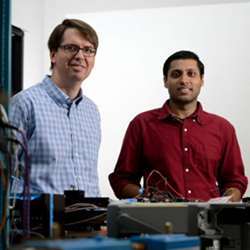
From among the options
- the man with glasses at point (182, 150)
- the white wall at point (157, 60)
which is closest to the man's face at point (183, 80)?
the man with glasses at point (182, 150)

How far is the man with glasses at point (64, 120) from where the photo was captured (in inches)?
92.8

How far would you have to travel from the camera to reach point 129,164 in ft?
9.38

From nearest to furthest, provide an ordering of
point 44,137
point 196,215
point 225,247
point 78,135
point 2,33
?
point 196,215
point 2,33
point 225,247
point 44,137
point 78,135

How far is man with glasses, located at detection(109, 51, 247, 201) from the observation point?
2805mm

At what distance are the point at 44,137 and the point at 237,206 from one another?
3.19 ft

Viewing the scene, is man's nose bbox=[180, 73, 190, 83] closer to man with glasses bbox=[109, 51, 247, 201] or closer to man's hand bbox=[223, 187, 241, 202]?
man with glasses bbox=[109, 51, 247, 201]

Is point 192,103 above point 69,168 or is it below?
above

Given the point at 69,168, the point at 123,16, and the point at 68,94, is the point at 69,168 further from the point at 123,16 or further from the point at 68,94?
the point at 123,16

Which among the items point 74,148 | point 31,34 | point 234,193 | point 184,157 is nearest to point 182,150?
point 184,157

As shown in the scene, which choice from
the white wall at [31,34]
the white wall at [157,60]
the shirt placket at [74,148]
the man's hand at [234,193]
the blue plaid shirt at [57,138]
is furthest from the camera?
the white wall at [31,34]

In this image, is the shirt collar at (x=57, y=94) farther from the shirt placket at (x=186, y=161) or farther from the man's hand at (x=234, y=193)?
the man's hand at (x=234, y=193)

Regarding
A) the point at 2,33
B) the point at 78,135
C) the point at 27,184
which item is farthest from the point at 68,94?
the point at 27,184

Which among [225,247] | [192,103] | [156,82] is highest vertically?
[156,82]

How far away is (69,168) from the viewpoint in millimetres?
2422
